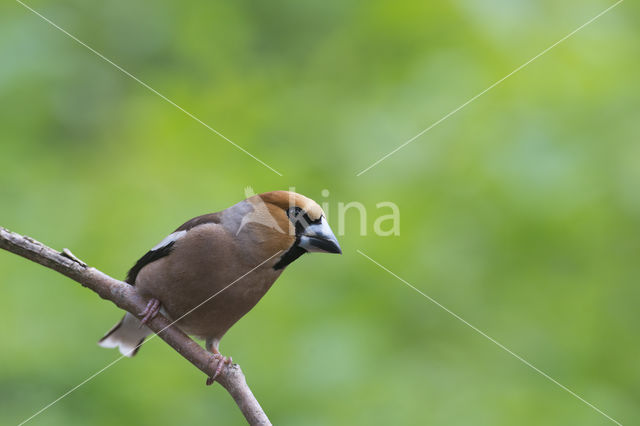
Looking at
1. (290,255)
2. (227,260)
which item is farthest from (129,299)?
(290,255)

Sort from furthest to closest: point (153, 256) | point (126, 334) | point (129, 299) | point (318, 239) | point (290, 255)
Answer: point (126, 334), point (153, 256), point (290, 255), point (318, 239), point (129, 299)

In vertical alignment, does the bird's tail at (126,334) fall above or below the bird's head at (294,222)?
below

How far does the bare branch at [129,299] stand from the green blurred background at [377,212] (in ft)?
4.52

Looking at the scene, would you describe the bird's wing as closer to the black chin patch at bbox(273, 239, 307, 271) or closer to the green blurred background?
the black chin patch at bbox(273, 239, 307, 271)

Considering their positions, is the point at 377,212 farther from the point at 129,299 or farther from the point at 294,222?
the point at 129,299

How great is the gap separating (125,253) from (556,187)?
332cm

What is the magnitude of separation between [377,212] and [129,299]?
8.63 ft

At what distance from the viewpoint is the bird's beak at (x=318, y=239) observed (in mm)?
3383

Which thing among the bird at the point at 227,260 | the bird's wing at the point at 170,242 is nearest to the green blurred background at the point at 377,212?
the bird's wing at the point at 170,242

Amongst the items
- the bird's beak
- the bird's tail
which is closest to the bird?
the bird's beak

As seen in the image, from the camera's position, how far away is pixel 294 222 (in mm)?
3609

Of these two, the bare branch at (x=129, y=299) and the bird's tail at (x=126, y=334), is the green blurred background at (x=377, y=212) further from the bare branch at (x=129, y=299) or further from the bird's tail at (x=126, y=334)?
the bare branch at (x=129, y=299)

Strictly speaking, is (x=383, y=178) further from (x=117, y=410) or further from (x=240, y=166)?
(x=117, y=410)

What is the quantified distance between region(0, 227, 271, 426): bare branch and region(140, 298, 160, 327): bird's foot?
23mm
